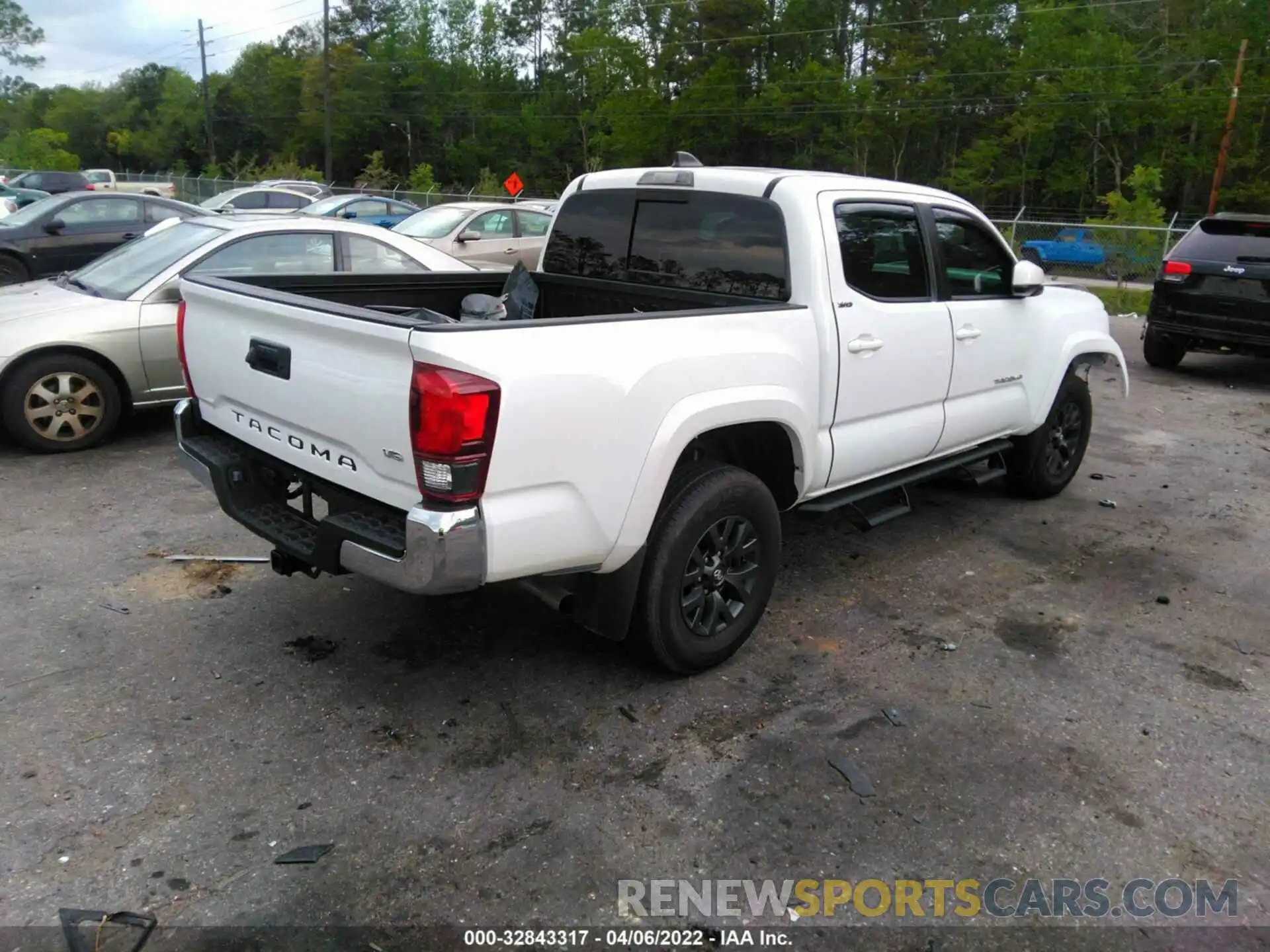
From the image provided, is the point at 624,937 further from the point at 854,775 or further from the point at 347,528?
the point at 347,528

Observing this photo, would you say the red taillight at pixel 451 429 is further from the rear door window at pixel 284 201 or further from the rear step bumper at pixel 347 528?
the rear door window at pixel 284 201

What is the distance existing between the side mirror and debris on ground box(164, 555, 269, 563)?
4268mm

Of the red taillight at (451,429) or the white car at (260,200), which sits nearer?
the red taillight at (451,429)

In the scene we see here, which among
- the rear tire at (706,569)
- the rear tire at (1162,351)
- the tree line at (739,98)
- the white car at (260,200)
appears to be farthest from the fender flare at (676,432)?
the tree line at (739,98)

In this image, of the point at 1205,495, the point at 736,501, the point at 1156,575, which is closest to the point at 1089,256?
the point at 1205,495

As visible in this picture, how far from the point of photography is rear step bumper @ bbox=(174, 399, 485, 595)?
9.70 feet

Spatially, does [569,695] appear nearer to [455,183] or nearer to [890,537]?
[890,537]

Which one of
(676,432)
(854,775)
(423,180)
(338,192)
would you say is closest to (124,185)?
(338,192)

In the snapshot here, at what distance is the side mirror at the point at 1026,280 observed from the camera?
17.3 feet

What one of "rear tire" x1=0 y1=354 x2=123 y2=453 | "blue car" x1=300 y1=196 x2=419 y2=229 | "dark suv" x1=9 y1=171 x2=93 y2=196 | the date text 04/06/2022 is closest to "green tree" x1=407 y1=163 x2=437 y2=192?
"dark suv" x1=9 y1=171 x2=93 y2=196

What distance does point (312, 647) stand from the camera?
4125mm

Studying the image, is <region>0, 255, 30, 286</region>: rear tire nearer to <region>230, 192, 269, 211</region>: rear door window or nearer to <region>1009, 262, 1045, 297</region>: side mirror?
<region>230, 192, 269, 211</region>: rear door window

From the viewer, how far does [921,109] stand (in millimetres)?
49406

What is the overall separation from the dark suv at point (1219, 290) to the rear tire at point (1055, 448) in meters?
4.90
